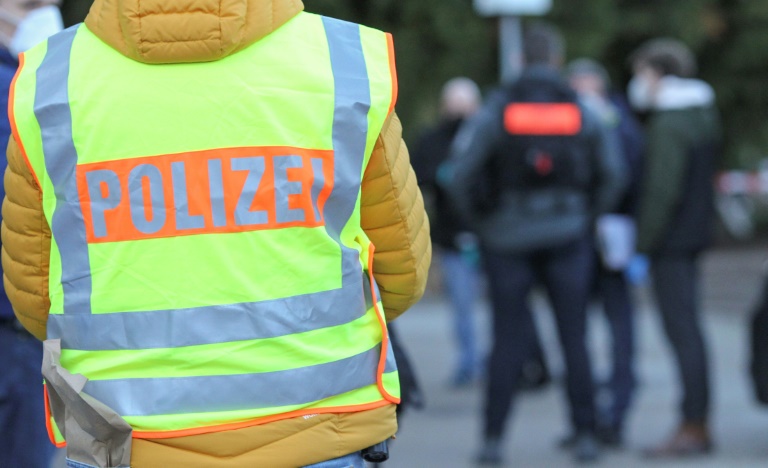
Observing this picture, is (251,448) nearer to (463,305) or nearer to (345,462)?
(345,462)

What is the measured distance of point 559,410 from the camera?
316 inches

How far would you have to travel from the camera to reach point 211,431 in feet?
8.52

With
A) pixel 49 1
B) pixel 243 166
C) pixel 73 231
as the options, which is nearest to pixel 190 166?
pixel 243 166

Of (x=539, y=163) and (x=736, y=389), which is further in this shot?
(x=736, y=389)

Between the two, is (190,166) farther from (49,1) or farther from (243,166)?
(49,1)

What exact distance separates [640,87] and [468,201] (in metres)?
2.12

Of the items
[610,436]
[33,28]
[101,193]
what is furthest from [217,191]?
[610,436]

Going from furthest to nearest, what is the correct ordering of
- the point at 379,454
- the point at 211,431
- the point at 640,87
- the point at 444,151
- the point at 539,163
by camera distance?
1. the point at 444,151
2. the point at 640,87
3. the point at 539,163
4. the point at 379,454
5. the point at 211,431

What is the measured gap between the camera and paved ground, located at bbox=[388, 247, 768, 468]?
21.9ft

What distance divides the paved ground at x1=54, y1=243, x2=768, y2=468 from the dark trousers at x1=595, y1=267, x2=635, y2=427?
0.19m

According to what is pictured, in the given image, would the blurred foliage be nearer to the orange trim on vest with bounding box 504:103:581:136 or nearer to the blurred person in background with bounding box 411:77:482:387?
the blurred person in background with bounding box 411:77:482:387

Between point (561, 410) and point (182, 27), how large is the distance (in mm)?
5845

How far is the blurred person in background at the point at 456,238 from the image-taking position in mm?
9023

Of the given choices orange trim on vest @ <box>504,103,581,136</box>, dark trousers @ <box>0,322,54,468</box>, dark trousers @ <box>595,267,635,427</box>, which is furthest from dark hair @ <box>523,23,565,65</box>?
dark trousers @ <box>0,322,54,468</box>
